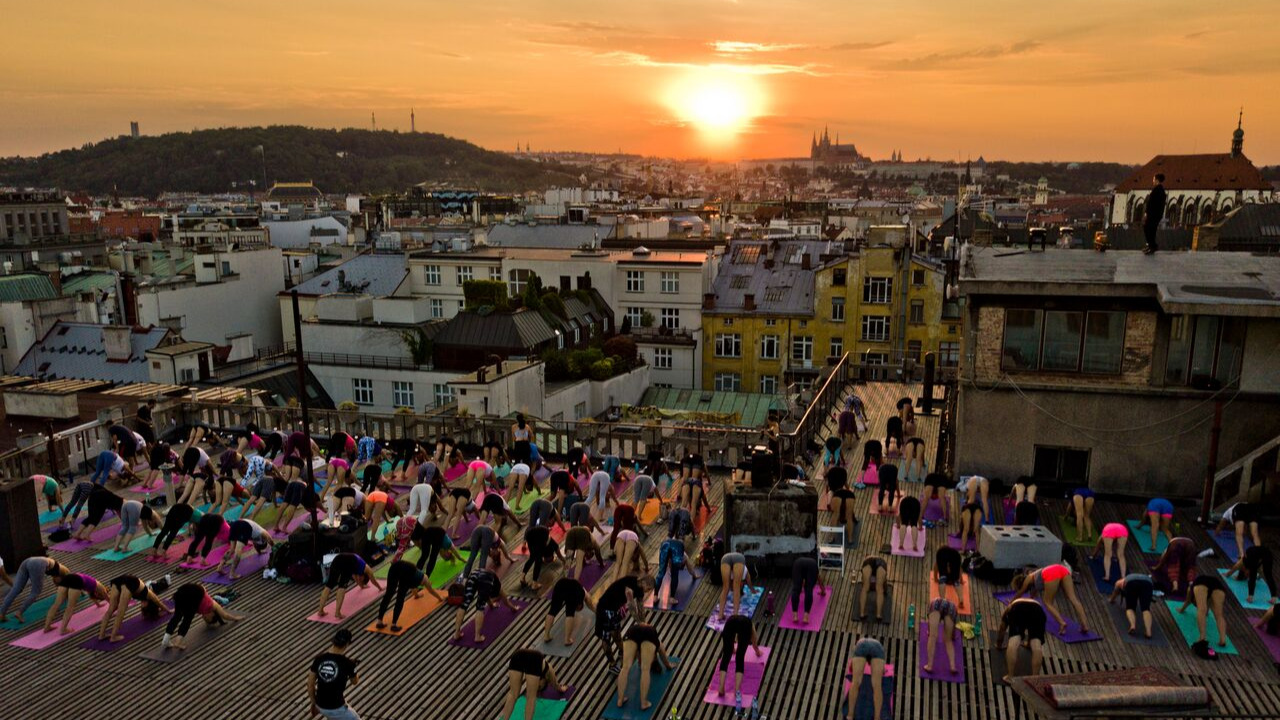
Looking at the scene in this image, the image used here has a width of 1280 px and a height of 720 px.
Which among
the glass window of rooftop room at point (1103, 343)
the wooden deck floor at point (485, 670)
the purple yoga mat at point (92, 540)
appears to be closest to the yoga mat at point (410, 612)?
the wooden deck floor at point (485, 670)

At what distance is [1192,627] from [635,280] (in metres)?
49.4

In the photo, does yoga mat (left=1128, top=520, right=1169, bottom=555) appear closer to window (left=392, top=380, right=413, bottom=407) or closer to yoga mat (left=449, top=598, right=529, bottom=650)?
yoga mat (left=449, top=598, right=529, bottom=650)

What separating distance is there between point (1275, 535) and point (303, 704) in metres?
22.6

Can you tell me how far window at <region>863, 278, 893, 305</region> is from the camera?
60.1 m

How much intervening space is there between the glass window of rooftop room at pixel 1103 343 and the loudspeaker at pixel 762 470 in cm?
1043

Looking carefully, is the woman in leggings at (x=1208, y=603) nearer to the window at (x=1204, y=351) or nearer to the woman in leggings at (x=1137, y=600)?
the woman in leggings at (x=1137, y=600)

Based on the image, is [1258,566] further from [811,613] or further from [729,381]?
[729,381]

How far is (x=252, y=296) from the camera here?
67250 millimetres

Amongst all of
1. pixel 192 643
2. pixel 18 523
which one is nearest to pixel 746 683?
pixel 192 643

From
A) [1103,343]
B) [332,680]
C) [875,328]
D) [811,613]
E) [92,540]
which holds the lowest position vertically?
[875,328]

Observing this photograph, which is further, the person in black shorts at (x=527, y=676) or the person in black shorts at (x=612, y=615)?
the person in black shorts at (x=612, y=615)

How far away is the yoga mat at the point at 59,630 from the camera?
57.0 ft

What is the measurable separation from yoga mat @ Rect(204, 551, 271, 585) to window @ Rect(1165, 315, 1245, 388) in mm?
24622

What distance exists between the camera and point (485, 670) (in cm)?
1645
